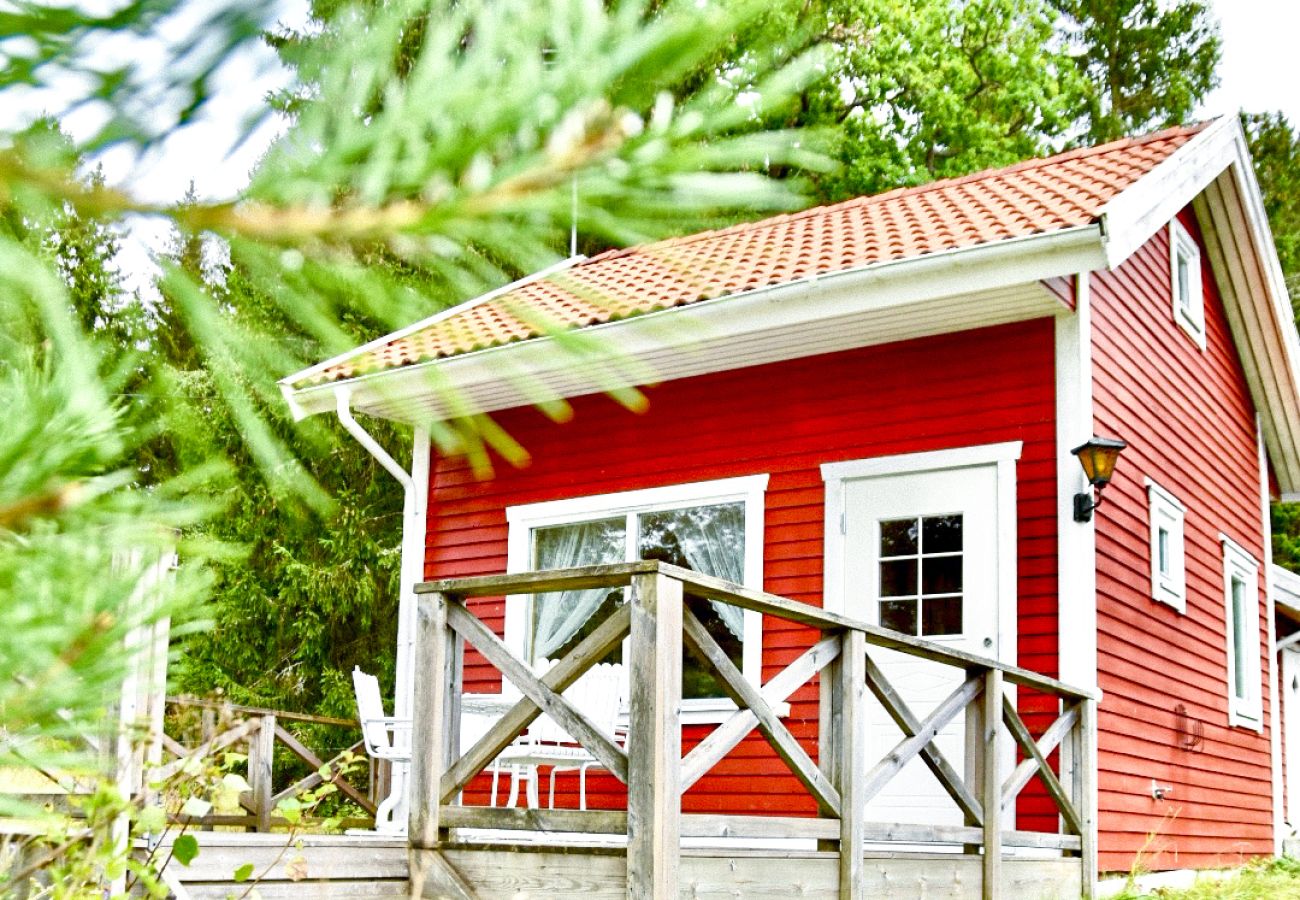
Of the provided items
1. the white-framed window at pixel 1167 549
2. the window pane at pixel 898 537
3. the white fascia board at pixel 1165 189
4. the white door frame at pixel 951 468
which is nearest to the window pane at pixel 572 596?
the white door frame at pixel 951 468

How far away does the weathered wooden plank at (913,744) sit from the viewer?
16.6 ft

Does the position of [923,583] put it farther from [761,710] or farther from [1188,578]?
[761,710]

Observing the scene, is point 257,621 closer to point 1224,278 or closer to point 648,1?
point 1224,278

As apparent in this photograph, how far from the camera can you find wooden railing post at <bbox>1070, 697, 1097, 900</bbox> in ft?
22.4

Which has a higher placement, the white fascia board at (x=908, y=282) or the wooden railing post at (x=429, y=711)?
the white fascia board at (x=908, y=282)

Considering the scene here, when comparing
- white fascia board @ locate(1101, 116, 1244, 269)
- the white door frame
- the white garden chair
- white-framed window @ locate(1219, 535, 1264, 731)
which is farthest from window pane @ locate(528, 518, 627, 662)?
white-framed window @ locate(1219, 535, 1264, 731)

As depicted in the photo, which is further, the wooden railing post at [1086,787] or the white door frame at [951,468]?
the white door frame at [951,468]

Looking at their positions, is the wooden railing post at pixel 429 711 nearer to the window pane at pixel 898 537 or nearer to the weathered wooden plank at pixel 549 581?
the weathered wooden plank at pixel 549 581

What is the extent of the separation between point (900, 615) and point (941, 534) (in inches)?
19.3

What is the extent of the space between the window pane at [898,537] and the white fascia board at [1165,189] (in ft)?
5.62

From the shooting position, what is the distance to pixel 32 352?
839 mm

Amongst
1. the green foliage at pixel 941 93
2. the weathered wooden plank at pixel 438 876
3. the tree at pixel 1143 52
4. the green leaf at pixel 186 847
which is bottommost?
the weathered wooden plank at pixel 438 876

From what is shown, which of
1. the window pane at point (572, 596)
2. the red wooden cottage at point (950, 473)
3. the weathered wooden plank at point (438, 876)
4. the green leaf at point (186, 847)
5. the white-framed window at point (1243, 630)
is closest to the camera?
the green leaf at point (186, 847)

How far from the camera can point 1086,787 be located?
6910 millimetres
